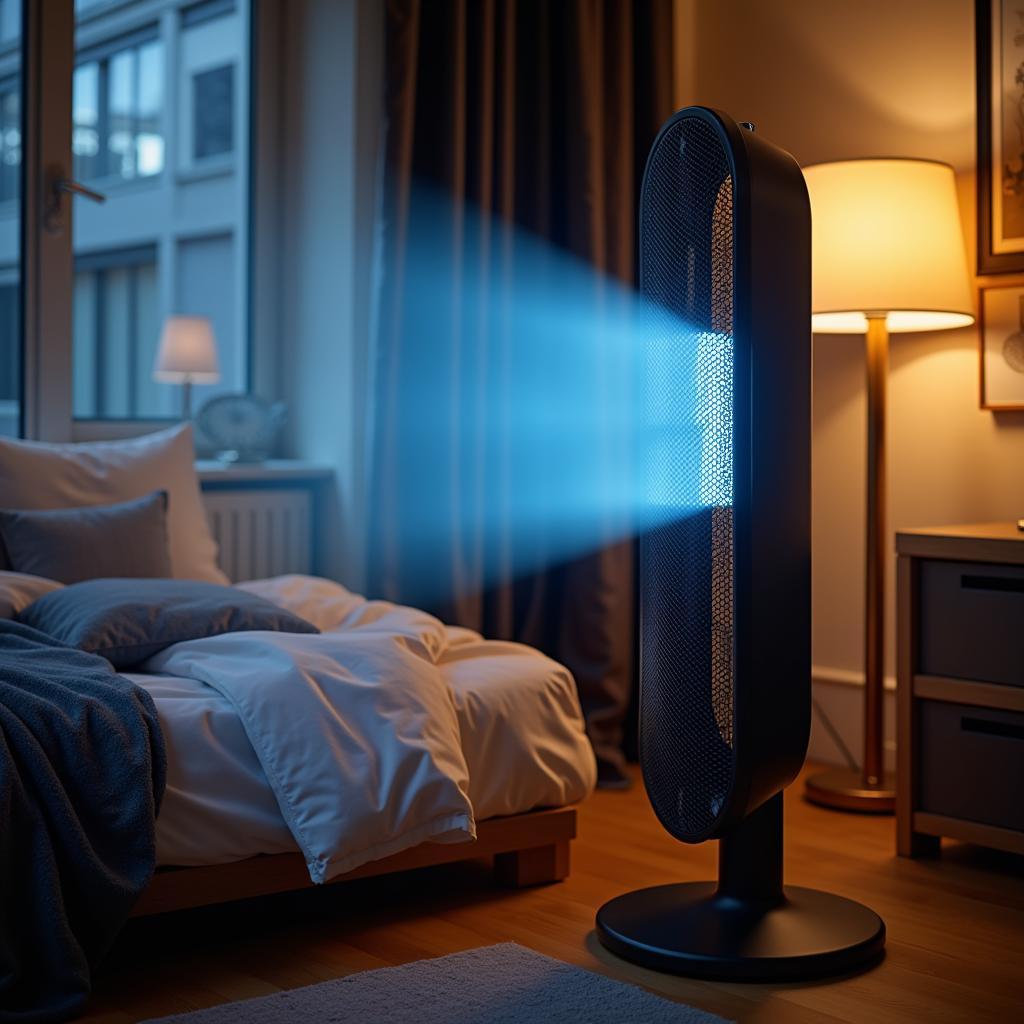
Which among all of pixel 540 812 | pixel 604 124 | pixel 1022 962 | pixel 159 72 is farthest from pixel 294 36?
pixel 1022 962

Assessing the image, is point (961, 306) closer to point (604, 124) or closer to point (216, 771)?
point (604, 124)

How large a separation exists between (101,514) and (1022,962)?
1.86 meters

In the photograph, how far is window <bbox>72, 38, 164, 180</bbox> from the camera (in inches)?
139

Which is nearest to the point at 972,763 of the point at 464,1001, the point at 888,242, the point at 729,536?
the point at 729,536

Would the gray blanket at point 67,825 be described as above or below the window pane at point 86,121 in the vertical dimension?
below

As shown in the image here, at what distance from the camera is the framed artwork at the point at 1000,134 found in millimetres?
3176

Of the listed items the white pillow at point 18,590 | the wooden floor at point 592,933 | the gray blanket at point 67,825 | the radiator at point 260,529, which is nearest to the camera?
the gray blanket at point 67,825

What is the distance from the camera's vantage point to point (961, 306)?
10.0 feet

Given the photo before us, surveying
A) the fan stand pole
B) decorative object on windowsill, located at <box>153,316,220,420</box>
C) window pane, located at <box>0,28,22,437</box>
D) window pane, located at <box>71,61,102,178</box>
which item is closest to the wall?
decorative object on windowsill, located at <box>153,316,220,420</box>

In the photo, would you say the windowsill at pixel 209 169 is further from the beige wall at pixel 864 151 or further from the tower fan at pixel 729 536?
the tower fan at pixel 729 536

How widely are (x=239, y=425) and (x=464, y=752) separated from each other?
4.86 feet

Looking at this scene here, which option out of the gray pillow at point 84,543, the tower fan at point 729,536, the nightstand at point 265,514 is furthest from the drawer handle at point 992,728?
the nightstand at point 265,514

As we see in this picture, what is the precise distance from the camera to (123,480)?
2.99m

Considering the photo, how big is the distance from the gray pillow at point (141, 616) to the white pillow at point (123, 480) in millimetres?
444
